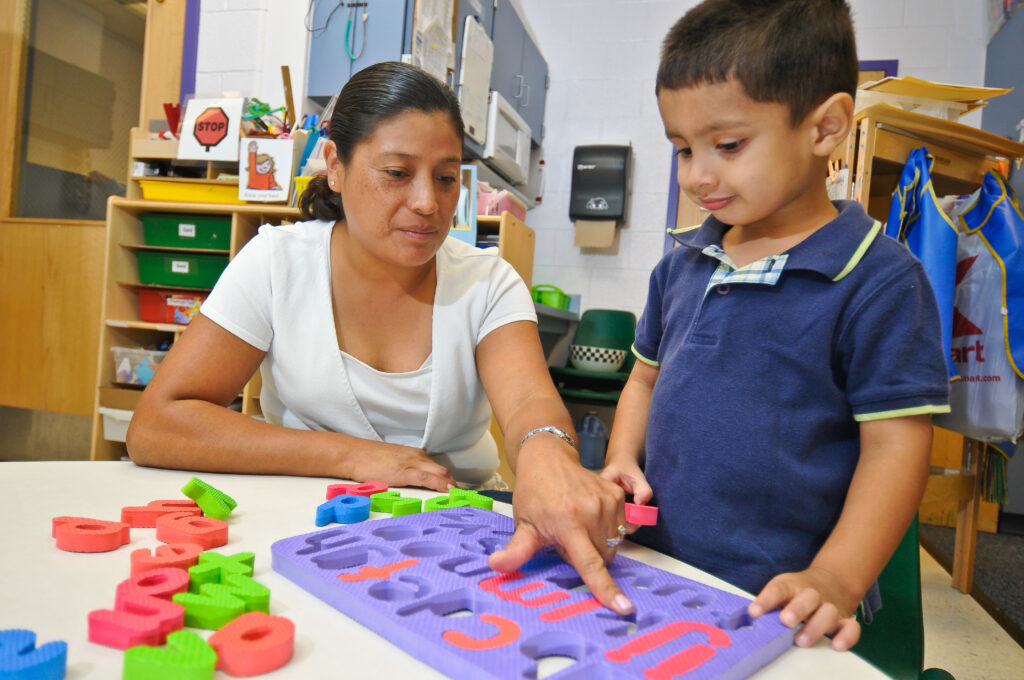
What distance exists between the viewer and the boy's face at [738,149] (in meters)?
0.69

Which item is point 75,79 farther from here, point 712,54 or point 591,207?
point 712,54

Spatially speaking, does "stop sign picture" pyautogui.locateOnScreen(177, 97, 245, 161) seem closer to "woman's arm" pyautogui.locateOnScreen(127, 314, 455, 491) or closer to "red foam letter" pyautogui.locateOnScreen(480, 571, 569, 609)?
"woman's arm" pyautogui.locateOnScreen(127, 314, 455, 491)

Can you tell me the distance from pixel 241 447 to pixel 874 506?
0.74 meters

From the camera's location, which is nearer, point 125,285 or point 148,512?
point 148,512

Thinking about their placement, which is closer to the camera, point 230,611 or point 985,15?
point 230,611

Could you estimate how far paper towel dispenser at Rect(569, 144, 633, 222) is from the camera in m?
4.10

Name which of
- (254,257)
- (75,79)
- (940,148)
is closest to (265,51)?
(75,79)

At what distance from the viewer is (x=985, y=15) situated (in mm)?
3596

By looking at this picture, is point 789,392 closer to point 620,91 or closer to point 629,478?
point 629,478

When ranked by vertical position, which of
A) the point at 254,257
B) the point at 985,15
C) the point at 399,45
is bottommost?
the point at 254,257

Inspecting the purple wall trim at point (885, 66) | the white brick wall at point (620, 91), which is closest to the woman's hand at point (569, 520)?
the white brick wall at point (620, 91)

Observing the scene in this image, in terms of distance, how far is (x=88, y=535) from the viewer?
0.53 metres

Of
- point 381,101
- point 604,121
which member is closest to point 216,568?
point 381,101

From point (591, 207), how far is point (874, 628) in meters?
3.52
